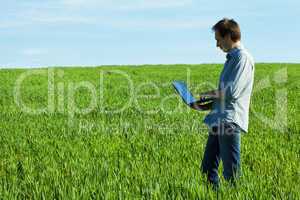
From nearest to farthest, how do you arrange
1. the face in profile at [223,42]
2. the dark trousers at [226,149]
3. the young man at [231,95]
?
the young man at [231,95] → the face in profile at [223,42] → the dark trousers at [226,149]

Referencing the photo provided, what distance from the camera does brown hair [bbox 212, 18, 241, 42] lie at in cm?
512

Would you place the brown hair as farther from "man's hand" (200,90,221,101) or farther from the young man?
"man's hand" (200,90,221,101)

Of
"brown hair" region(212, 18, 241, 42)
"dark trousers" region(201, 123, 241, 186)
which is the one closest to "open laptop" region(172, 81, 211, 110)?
"dark trousers" region(201, 123, 241, 186)

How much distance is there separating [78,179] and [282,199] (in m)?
2.36

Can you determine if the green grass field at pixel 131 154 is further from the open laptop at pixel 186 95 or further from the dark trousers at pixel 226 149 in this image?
the open laptop at pixel 186 95

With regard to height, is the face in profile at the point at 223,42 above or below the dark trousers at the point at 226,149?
above

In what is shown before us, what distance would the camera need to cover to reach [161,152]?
771 cm

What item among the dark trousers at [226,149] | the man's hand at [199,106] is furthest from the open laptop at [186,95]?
the dark trousers at [226,149]

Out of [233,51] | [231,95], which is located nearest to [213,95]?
[231,95]

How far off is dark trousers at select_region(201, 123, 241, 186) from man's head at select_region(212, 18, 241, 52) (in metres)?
0.84

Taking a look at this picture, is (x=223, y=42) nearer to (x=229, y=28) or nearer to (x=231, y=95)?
(x=229, y=28)

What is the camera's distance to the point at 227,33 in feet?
16.9

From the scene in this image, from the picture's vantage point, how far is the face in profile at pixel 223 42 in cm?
519

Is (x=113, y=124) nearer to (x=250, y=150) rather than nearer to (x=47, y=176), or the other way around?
(x=250, y=150)
